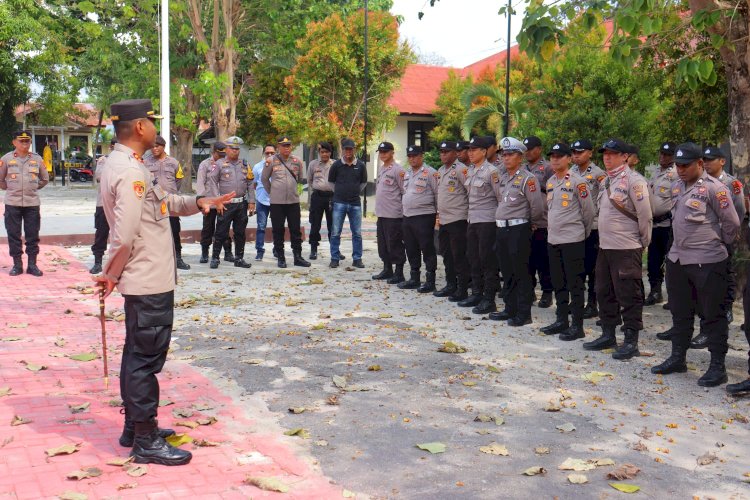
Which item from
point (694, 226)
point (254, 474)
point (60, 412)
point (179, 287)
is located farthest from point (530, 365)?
point (179, 287)

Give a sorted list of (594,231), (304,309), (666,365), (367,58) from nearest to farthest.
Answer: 1. (666,365)
2. (594,231)
3. (304,309)
4. (367,58)

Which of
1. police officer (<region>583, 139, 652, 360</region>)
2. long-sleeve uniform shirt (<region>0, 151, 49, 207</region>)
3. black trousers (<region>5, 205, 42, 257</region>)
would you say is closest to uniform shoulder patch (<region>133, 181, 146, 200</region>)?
police officer (<region>583, 139, 652, 360</region>)

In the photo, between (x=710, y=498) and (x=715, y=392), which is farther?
(x=715, y=392)

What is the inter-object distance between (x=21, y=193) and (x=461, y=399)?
26.4 feet

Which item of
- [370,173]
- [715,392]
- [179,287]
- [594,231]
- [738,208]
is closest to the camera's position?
[715,392]

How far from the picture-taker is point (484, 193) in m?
9.43

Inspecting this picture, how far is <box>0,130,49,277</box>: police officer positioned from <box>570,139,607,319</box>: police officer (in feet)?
24.6

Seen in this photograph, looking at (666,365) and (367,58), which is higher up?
(367,58)

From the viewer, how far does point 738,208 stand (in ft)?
26.4

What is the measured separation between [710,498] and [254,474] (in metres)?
2.52

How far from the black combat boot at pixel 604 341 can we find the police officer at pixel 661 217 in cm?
201

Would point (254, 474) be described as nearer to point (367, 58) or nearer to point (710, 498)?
point (710, 498)

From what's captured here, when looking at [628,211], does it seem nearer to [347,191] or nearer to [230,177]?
[347,191]

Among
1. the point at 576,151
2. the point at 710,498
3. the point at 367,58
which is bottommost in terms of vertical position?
the point at 710,498
